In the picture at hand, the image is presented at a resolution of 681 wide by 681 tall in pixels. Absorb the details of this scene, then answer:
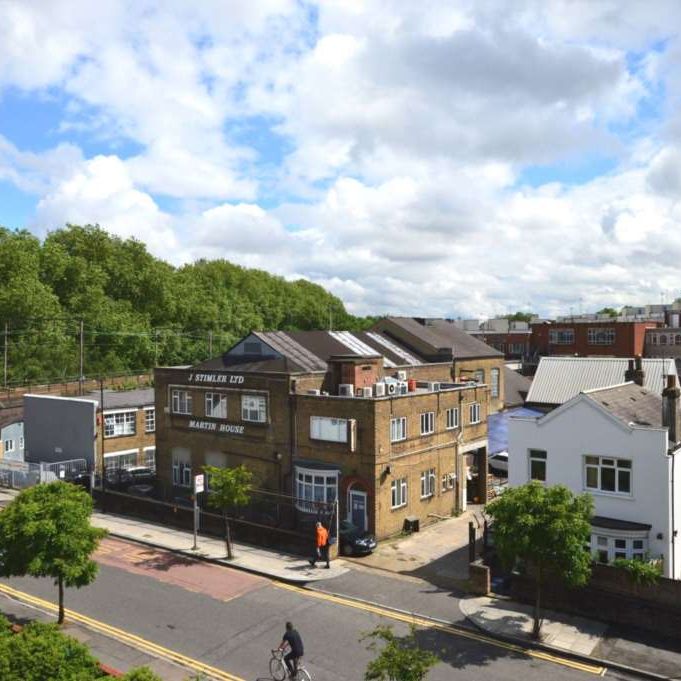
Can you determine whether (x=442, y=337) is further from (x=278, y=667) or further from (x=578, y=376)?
(x=278, y=667)

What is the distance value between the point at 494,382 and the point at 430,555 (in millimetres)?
29172

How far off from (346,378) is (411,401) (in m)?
3.98

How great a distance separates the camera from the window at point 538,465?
25.0 m

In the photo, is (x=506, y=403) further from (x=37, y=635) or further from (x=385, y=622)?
(x=37, y=635)

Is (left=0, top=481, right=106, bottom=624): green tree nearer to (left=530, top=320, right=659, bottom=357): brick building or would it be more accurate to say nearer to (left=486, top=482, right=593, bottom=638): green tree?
(left=486, top=482, right=593, bottom=638): green tree

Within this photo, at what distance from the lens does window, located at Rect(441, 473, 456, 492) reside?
34.1 metres

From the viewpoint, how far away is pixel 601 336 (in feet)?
267

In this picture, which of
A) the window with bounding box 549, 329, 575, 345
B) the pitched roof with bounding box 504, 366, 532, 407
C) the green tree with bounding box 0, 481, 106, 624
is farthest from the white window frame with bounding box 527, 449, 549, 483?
the window with bounding box 549, 329, 575, 345

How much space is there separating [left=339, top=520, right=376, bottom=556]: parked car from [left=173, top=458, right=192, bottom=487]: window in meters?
11.7

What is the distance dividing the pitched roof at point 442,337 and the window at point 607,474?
76.6ft

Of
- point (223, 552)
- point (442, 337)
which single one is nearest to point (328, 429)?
point (223, 552)

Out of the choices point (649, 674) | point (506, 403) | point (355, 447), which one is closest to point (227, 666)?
point (649, 674)

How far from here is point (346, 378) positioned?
1331 inches

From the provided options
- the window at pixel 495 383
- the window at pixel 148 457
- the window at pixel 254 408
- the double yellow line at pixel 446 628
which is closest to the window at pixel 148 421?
the window at pixel 148 457
